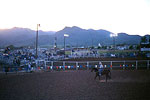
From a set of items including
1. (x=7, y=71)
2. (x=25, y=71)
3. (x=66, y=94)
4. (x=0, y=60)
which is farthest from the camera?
(x=0, y=60)

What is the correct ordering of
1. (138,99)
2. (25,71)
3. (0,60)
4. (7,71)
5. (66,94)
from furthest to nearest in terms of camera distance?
1. (0,60)
2. (25,71)
3. (7,71)
4. (66,94)
5. (138,99)

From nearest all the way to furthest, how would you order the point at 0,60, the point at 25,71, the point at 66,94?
the point at 66,94 → the point at 25,71 → the point at 0,60

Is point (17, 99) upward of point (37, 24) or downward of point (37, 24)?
downward

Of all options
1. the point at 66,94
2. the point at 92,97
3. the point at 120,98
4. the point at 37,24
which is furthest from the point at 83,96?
the point at 37,24

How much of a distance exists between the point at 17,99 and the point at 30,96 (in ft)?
2.47

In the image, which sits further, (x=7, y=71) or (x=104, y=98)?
(x=7, y=71)

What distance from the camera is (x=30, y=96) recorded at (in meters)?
8.72

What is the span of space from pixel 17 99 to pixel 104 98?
15.0 ft

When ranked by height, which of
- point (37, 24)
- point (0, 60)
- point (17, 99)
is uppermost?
point (37, 24)

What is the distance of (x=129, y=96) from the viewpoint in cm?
844

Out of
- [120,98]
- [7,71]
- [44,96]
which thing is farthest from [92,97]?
[7,71]

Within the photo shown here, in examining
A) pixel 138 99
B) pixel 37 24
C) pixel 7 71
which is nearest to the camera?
pixel 138 99

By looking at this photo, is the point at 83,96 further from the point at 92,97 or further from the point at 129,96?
the point at 129,96

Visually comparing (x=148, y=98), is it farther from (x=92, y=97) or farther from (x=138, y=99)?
(x=92, y=97)
